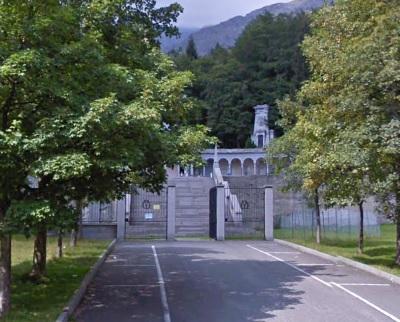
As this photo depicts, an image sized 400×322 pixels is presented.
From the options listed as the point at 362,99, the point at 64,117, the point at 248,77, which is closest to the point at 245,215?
the point at 362,99

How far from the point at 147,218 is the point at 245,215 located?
24.4 feet

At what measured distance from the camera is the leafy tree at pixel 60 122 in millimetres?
9328

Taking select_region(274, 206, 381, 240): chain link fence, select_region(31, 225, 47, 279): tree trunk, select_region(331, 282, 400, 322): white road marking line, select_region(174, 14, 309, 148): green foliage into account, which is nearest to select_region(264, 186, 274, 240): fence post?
select_region(274, 206, 381, 240): chain link fence

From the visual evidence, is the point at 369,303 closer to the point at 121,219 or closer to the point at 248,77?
the point at 121,219

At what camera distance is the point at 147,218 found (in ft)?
117

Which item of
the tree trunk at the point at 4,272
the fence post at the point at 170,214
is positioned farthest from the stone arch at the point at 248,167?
the tree trunk at the point at 4,272

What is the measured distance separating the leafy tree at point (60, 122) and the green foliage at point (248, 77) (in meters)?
71.0

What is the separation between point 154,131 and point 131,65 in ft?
13.4

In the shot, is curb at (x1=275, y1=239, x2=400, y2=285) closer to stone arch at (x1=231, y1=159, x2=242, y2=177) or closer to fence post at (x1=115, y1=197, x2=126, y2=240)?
fence post at (x1=115, y1=197, x2=126, y2=240)

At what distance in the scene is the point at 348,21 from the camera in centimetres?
1917

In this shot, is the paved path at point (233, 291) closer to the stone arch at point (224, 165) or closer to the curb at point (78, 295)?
the curb at point (78, 295)

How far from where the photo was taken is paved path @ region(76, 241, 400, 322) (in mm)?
11258

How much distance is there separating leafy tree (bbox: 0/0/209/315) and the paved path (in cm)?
229

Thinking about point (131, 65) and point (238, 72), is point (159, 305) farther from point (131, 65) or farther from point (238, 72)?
point (238, 72)
